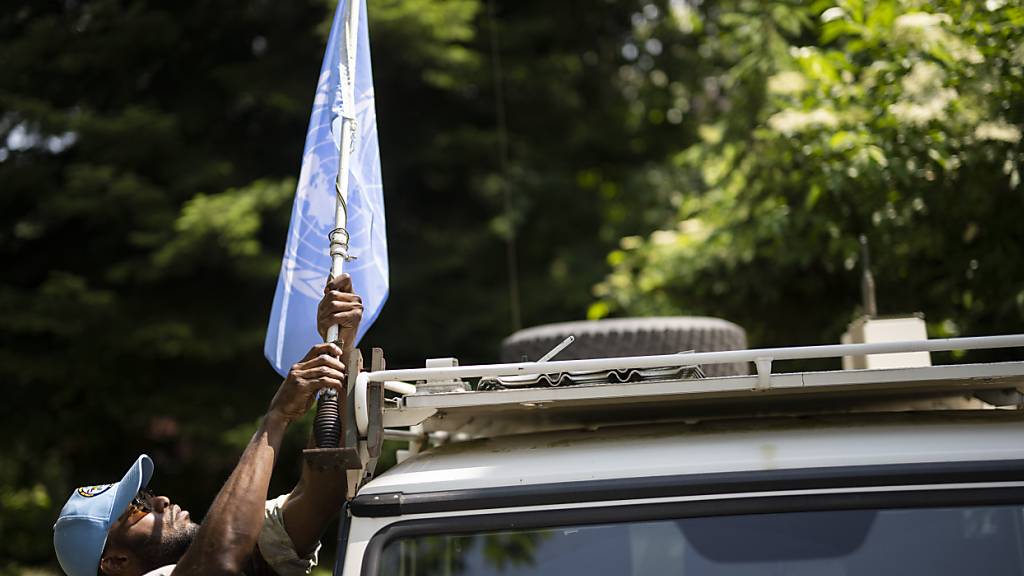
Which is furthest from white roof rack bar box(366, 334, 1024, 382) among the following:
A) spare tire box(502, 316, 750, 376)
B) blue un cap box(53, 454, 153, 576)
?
spare tire box(502, 316, 750, 376)

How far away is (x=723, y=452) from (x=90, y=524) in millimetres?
1672

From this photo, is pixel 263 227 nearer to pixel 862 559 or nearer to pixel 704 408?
pixel 704 408

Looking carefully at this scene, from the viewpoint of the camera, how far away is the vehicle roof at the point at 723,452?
2252 millimetres

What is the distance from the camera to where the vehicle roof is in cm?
225

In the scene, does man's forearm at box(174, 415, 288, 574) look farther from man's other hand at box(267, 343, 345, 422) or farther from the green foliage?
the green foliage

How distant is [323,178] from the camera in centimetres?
346

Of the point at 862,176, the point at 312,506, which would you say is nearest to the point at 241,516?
the point at 312,506

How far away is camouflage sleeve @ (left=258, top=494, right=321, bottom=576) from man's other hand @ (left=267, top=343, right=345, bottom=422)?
37 centimetres

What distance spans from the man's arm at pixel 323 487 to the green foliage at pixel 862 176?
3784 mm

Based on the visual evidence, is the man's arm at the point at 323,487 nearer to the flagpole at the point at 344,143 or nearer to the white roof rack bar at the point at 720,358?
the flagpole at the point at 344,143

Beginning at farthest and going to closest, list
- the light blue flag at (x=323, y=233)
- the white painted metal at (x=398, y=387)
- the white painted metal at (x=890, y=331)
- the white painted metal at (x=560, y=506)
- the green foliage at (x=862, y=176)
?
1. the green foliage at (x=862, y=176)
2. the white painted metal at (x=890, y=331)
3. the light blue flag at (x=323, y=233)
4. the white painted metal at (x=398, y=387)
5. the white painted metal at (x=560, y=506)

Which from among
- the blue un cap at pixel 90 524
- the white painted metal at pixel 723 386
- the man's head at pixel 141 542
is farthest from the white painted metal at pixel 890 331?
the blue un cap at pixel 90 524

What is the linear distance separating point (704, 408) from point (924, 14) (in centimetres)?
359

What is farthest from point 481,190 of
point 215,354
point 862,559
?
point 862,559
